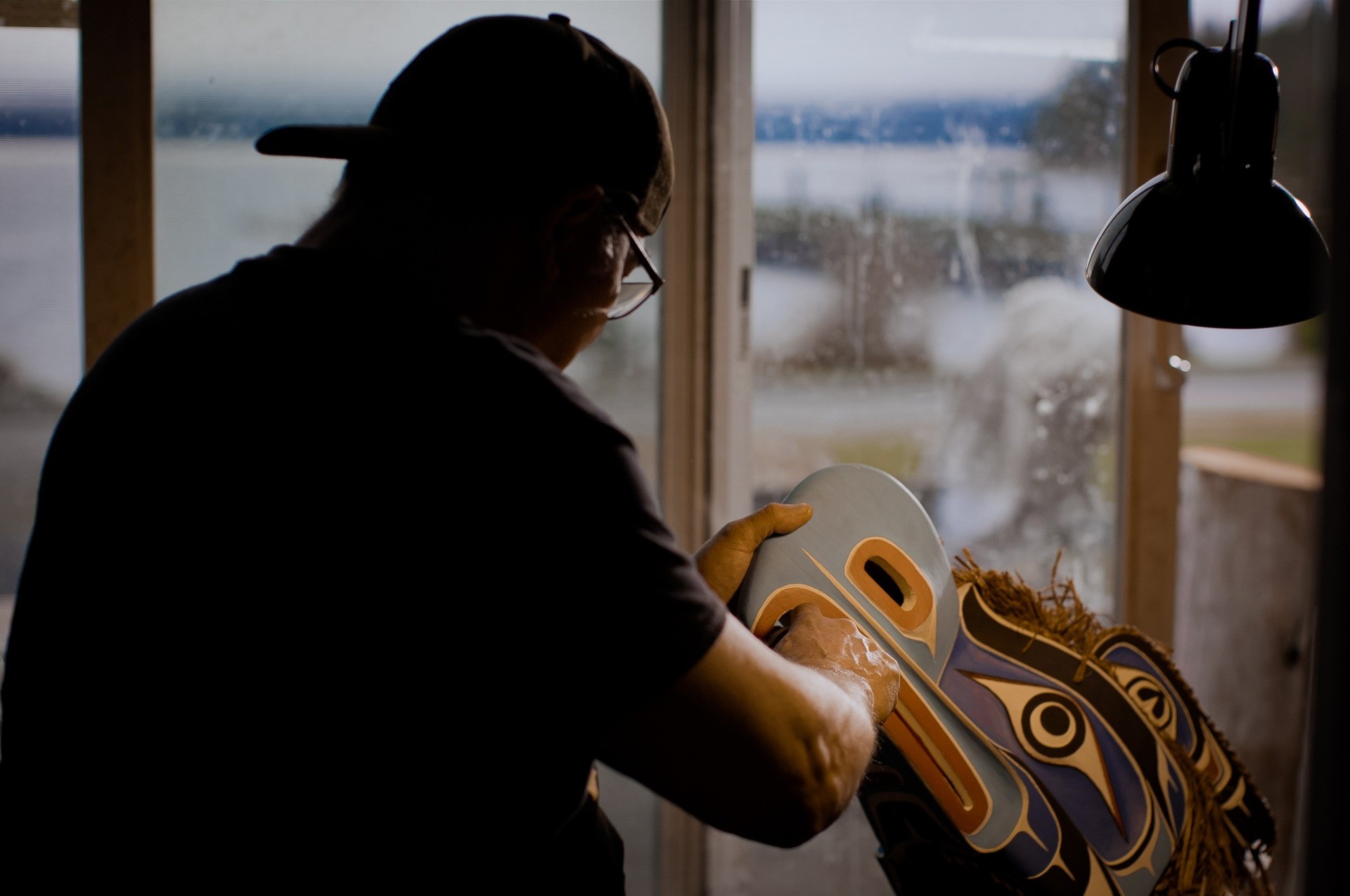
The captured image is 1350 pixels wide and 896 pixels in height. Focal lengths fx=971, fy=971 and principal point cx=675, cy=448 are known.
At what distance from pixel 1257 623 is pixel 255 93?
2581 mm

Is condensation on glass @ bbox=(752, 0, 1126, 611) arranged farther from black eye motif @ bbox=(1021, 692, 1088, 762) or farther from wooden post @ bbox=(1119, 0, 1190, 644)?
black eye motif @ bbox=(1021, 692, 1088, 762)

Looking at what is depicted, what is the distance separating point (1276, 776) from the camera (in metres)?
2.39

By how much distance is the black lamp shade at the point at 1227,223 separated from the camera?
104 cm

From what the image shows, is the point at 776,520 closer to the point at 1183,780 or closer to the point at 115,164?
the point at 1183,780

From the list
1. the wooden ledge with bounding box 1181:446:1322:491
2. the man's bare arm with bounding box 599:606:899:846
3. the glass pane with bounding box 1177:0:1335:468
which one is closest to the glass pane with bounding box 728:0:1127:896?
the glass pane with bounding box 1177:0:1335:468

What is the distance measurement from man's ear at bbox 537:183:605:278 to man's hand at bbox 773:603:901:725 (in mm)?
474

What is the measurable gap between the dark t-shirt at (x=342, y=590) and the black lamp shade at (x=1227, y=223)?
0.68m

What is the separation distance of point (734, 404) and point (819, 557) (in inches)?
37.6

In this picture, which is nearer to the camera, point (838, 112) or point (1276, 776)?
point (838, 112)

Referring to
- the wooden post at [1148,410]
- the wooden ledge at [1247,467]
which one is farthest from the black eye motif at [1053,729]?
the wooden ledge at [1247,467]

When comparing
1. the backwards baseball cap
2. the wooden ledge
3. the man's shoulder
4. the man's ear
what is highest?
the backwards baseball cap

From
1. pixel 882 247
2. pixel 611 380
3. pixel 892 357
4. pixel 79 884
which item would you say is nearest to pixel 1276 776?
pixel 892 357

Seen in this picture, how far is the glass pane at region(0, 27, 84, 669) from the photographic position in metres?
1.77

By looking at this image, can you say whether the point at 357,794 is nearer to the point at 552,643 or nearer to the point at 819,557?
the point at 552,643
